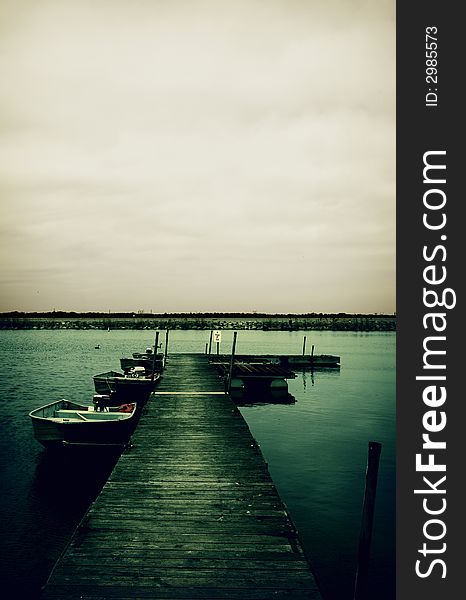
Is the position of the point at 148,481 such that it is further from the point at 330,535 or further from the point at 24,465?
the point at 24,465

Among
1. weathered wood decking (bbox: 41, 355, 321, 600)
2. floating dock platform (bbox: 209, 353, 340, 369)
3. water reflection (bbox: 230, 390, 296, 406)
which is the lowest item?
water reflection (bbox: 230, 390, 296, 406)

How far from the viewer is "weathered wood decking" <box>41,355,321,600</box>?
5941 millimetres

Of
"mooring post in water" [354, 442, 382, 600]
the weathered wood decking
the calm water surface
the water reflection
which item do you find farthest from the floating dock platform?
"mooring post in water" [354, 442, 382, 600]

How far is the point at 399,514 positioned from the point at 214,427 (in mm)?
6193

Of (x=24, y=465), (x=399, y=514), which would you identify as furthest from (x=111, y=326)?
(x=399, y=514)

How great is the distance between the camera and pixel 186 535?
7.32m

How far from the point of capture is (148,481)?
9789 mm

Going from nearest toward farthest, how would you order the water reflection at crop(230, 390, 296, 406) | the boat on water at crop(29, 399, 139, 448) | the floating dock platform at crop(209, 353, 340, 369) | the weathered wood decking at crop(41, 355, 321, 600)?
the weathered wood decking at crop(41, 355, 321, 600), the boat on water at crop(29, 399, 139, 448), the water reflection at crop(230, 390, 296, 406), the floating dock platform at crop(209, 353, 340, 369)

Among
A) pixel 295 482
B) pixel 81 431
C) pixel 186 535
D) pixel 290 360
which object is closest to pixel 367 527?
pixel 186 535

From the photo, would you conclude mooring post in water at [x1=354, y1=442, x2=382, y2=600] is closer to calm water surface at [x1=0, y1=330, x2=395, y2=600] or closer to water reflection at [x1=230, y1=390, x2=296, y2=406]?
calm water surface at [x1=0, y1=330, x2=395, y2=600]

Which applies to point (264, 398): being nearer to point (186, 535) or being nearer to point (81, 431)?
point (81, 431)

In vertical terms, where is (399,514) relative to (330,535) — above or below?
above

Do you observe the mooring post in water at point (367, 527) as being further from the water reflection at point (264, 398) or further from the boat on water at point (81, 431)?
the water reflection at point (264, 398)

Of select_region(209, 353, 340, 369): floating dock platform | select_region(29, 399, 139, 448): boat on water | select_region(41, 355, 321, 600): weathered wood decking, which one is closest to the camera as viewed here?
select_region(41, 355, 321, 600): weathered wood decking
